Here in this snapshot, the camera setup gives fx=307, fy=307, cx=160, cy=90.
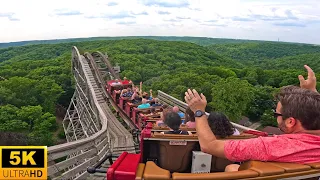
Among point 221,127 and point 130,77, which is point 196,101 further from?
point 130,77

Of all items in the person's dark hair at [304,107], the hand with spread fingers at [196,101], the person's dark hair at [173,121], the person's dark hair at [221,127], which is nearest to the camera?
the person's dark hair at [304,107]

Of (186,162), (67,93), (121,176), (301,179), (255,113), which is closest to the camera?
(301,179)

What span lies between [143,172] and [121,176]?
0.81 ft

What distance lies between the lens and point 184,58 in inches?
2906

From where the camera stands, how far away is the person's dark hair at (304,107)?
1.70 metres

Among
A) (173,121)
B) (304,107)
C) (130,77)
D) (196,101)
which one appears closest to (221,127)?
(173,121)

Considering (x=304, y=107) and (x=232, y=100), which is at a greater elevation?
(x=304, y=107)

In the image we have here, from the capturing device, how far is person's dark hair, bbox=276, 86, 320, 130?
1.70m

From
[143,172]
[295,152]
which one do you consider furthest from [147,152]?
[295,152]

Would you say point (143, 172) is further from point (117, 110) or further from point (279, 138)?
point (117, 110)

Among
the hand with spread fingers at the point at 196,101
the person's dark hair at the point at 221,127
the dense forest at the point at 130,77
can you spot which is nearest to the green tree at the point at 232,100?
the dense forest at the point at 130,77

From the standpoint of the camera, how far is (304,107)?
1.70 metres

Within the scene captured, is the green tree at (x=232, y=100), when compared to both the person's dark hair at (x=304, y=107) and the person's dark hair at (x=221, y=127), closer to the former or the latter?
the person's dark hair at (x=221, y=127)

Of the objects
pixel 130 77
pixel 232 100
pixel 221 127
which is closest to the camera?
pixel 221 127
